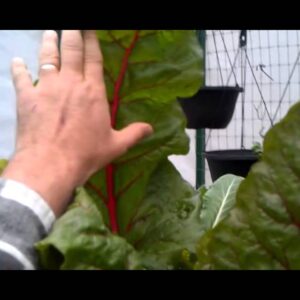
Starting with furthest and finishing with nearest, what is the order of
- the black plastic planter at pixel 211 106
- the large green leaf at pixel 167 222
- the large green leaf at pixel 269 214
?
the black plastic planter at pixel 211 106 < the large green leaf at pixel 167 222 < the large green leaf at pixel 269 214

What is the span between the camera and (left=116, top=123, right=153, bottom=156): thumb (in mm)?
409

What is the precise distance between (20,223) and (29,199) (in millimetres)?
18

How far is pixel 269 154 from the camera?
0.31 meters

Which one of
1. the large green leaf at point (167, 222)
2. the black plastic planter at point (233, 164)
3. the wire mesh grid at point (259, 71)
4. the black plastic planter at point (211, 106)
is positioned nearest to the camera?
the large green leaf at point (167, 222)

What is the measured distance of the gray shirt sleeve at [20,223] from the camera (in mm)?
325

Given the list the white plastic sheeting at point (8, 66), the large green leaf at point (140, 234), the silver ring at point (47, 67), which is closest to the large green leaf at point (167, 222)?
the large green leaf at point (140, 234)

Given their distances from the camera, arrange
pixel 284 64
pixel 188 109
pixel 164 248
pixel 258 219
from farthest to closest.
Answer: pixel 284 64 < pixel 188 109 < pixel 164 248 < pixel 258 219

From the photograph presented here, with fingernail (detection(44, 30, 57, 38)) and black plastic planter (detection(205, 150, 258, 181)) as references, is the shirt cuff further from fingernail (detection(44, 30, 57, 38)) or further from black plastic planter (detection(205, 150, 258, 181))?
black plastic planter (detection(205, 150, 258, 181))

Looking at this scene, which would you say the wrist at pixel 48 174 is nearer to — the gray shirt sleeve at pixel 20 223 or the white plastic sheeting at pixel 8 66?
the gray shirt sleeve at pixel 20 223

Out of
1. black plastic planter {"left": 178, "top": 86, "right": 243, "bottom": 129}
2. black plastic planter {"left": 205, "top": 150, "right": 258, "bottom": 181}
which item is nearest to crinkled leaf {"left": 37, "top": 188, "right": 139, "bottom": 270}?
black plastic planter {"left": 205, "top": 150, "right": 258, "bottom": 181}

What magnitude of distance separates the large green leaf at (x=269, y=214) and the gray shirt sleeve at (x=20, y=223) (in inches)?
4.4
